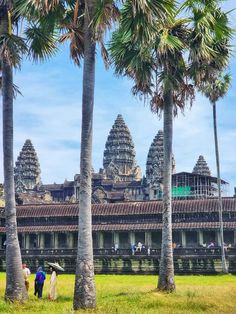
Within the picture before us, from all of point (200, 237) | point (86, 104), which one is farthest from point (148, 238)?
point (86, 104)

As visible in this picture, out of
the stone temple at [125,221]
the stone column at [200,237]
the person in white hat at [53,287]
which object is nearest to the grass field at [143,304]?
the person in white hat at [53,287]

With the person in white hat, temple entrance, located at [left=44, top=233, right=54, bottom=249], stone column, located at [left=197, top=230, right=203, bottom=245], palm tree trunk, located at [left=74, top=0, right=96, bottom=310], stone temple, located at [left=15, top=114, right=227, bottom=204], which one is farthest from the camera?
stone temple, located at [left=15, top=114, right=227, bottom=204]

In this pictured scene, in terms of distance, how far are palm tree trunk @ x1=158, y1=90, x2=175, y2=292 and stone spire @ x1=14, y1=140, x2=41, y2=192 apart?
11141 centimetres

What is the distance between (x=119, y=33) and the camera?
20.6 meters

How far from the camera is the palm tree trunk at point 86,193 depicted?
15500 millimetres

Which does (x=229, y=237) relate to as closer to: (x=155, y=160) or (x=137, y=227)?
(x=137, y=227)

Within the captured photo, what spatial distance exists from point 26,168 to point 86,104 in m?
116

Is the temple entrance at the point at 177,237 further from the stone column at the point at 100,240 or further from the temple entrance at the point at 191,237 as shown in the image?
the stone column at the point at 100,240

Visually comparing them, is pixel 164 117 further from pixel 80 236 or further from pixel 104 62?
pixel 80 236

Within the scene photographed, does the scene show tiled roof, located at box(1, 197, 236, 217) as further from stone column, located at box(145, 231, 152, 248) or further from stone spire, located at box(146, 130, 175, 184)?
stone spire, located at box(146, 130, 175, 184)

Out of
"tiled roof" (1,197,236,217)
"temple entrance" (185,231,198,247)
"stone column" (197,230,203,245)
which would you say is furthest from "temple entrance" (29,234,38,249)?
"stone column" (197,230,203,245)

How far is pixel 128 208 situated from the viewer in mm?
64312

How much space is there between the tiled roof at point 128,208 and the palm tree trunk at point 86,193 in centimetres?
4610

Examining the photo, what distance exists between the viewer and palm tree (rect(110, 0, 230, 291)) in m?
20.4
